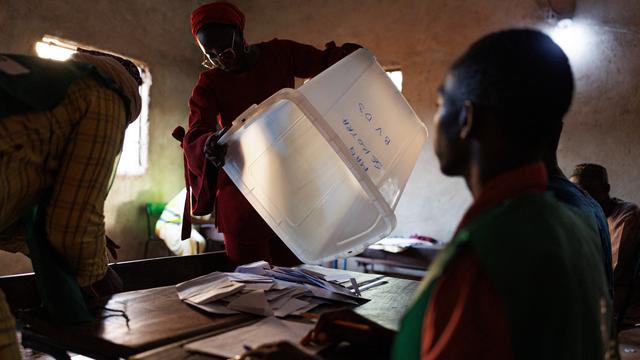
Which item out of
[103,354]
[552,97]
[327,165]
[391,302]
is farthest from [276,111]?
[552,97]

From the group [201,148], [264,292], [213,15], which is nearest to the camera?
[264,292]

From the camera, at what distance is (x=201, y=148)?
71.4 inches

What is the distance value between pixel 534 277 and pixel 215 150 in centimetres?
123

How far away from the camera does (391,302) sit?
1.54m

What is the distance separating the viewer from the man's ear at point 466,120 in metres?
0.77

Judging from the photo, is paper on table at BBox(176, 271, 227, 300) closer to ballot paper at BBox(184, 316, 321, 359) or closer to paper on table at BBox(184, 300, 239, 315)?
paper on table at BBox(184, 300, 239, 315)

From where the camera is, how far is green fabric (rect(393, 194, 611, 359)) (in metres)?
0.65

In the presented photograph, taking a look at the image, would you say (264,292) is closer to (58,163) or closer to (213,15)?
(58,163)

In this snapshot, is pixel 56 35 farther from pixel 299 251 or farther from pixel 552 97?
pixel 552 97

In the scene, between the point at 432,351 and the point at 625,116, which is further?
the point at 625,116

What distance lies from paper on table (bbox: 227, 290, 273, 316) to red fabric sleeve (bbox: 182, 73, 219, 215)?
2.12 ft

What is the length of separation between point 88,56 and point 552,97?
108cm

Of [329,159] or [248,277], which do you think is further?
[329,159]

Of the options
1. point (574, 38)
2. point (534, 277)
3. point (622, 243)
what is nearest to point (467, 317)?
point (534, 277)
